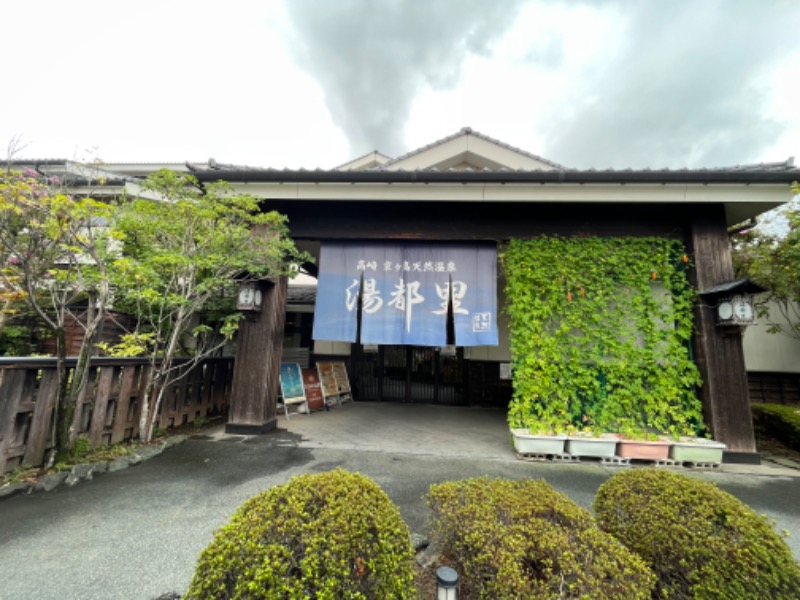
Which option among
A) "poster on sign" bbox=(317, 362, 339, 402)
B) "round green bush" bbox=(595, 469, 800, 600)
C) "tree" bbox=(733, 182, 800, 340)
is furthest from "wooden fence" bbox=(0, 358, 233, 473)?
"tree" bbox=(733, 182, 800, 340)

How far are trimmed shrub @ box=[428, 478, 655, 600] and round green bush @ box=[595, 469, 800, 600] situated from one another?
0.28 meters

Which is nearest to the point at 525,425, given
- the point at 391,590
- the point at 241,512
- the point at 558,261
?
the point at 558,261

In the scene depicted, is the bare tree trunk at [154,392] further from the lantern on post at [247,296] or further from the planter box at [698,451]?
the planter box at [698,451]

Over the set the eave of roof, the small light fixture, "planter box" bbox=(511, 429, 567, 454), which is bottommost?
"planter box" bbox=(511, 429, 567, 454)

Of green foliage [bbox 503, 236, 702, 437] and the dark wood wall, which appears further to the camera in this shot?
the dark wood wall

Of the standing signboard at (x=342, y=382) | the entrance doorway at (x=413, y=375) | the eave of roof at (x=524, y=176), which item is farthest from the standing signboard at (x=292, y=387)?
the eave of roof at (x=524, y=176)

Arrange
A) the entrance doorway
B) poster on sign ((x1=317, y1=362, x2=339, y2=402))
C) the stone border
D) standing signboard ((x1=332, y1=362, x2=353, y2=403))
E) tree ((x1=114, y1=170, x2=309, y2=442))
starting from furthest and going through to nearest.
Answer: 1. the entrance doorway
2. standing signboard ((x1=332, y1=362, x2=353, y2=403))
3. poster on sign ((x1=317, y1=362, x2=339, y2=402))
4. tree ((x1=114, y1=170, x2=309, y2=442))
5. the stone border

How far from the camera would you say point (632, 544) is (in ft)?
6.04

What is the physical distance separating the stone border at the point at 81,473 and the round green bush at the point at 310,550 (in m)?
3.42

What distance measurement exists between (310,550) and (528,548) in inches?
43.7

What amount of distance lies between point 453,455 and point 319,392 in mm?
4131

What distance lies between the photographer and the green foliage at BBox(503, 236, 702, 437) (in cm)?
473

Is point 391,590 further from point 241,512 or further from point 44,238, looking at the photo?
point 44,238

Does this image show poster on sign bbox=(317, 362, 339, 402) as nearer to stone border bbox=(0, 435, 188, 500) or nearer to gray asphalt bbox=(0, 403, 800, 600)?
gray asphalt bbox=(0, 403, 800, 600)
